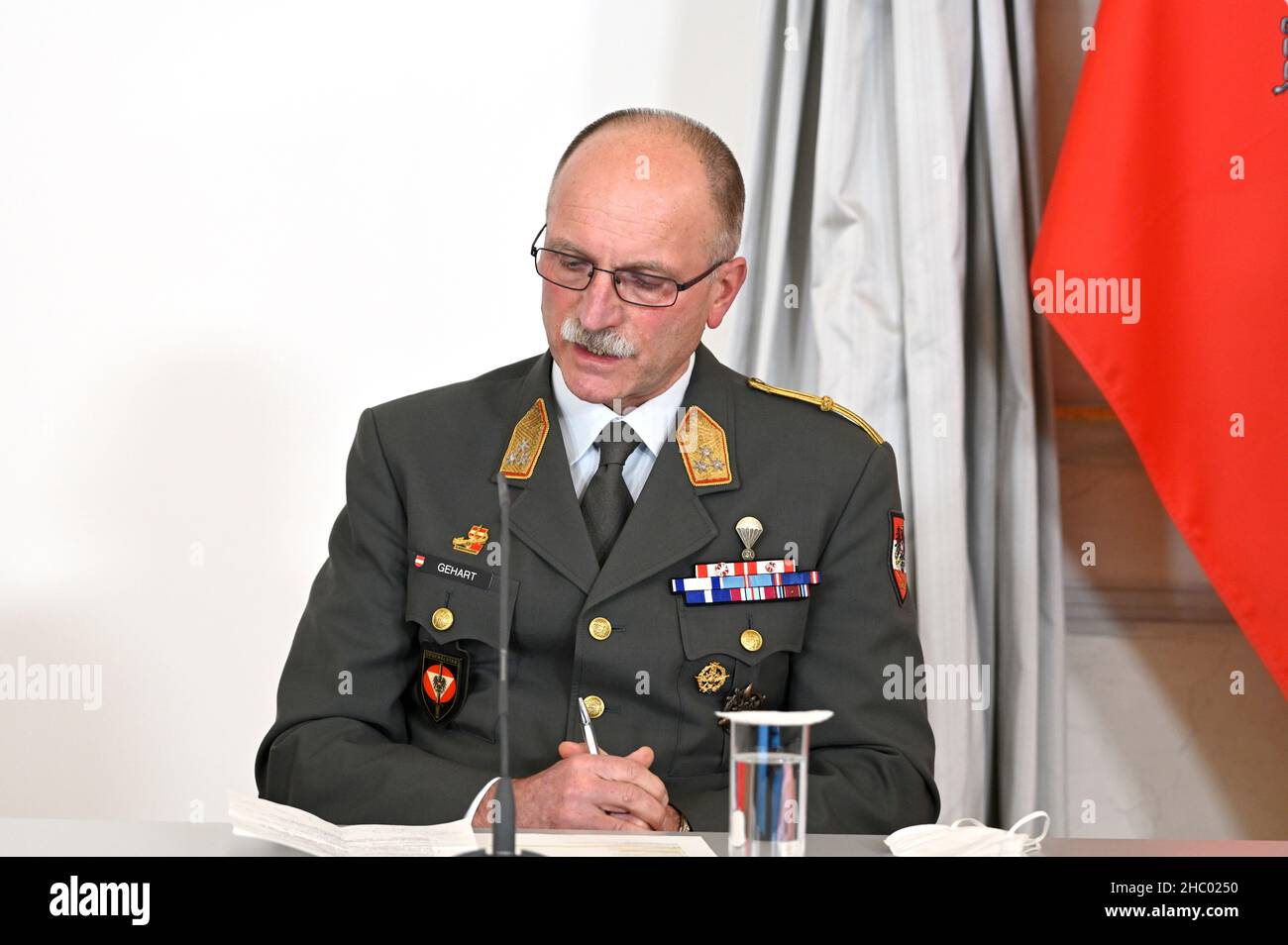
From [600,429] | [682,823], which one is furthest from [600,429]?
[682,823]

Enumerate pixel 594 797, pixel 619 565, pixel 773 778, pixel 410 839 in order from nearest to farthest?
pixel 773 778 → pixel 410 839 → pixel 594 797 → pixel 619 565

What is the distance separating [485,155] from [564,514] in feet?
4.31

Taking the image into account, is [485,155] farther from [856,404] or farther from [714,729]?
[714,729]

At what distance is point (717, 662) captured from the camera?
1.96 m

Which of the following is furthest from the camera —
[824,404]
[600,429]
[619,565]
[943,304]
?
[943,304]

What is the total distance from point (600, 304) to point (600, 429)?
200 millimetres

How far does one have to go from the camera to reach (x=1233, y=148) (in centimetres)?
242

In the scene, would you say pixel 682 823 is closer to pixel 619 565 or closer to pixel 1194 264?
pixel 619 565

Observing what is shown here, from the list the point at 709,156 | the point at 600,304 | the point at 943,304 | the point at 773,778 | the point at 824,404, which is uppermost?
the point at 709,156

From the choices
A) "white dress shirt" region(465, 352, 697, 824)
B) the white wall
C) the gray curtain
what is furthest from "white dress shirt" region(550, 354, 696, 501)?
the white wall

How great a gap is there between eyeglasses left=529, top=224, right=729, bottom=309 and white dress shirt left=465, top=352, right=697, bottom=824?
6.0 inches

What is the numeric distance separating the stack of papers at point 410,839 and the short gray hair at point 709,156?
987 millimetres

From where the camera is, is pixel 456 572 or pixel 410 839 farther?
pixel 456 572

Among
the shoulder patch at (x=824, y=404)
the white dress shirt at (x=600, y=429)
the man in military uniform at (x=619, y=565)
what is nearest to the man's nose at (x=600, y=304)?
the man in military uniform at (x=619, y=565)
